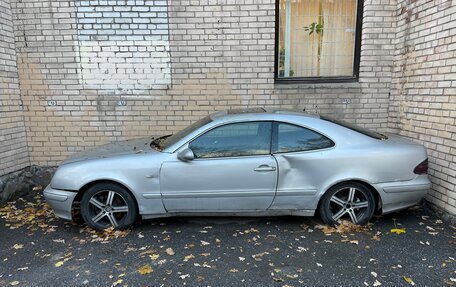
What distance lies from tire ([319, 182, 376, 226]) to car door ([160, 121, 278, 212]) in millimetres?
681

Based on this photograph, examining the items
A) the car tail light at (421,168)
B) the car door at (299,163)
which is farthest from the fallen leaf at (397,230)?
the car door at (299,163)

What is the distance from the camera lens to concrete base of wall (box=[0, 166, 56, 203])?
5328mm

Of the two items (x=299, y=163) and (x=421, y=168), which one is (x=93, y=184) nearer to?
(x=299, y=163)

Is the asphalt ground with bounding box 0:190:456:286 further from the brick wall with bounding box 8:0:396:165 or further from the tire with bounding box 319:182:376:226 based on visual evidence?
the brick wall with bounding box 8:0:396:165

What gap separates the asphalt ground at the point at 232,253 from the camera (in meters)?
3.08

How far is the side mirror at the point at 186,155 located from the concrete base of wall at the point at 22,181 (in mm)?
3287

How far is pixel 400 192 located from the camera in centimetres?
395

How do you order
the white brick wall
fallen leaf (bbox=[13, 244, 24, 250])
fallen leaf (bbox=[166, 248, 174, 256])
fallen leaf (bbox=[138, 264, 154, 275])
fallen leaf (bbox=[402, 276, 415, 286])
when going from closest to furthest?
1. fallen leaf (bbox=[402, 276, 415, 286])
2. fallen leaf (bbox=[138, 264, 154, 275])
3. fallen leaf (bbox=[166, 248, 174, 256])
4. fallen leaf (bbox=[13, 244, 24, 250])
5. the white brick wall

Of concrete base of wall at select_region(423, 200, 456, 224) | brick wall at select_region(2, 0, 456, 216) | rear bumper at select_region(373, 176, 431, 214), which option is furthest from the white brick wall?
concrete base of wall at select_region(423, 200, 456, 224)

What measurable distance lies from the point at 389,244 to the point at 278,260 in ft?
4.15

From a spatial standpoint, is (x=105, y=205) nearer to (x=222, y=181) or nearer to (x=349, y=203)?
(x=222, y=181)

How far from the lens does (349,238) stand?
3.79 meters

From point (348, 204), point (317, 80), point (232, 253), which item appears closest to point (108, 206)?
point (232, 253)

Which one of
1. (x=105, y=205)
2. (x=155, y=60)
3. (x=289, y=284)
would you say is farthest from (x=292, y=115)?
(x=155, y=60)
